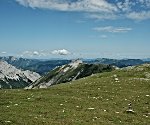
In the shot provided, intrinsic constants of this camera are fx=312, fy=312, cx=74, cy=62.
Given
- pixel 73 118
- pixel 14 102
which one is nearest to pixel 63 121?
pixel 73 118

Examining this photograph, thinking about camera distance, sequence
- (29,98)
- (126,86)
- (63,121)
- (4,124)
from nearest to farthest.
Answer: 1. (4,124)
2. (63,121)
3. (29,98)
4. (126,86)

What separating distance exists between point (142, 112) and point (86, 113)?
8.44 metres

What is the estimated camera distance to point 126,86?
2643 inches

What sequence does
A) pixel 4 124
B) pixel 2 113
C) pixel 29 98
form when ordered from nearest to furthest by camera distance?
pixel 4 124 < pixel 2 113 < pixel 29 98

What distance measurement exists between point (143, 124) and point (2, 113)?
15.6 m

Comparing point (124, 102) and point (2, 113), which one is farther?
point (124, 102)

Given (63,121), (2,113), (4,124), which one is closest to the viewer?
(4,124)

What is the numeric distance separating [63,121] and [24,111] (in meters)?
6.47

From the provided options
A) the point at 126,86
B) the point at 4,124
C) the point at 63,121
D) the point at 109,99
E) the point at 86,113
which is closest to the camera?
the point at 4,124

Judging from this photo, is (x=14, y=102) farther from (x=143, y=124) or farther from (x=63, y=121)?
(x=143, y=124)

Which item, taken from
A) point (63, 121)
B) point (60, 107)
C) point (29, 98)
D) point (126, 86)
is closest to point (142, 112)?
point (60, 107)

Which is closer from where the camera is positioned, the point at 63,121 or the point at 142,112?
the point at 63,121

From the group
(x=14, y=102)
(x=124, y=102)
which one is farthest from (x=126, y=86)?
(x=14, y=102)

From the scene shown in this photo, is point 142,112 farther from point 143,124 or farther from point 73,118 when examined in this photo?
point 73,118
